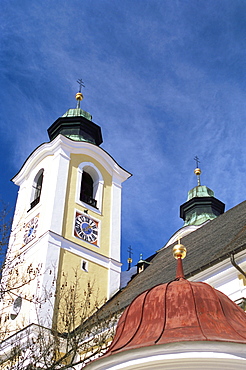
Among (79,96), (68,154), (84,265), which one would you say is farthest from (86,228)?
(79,96)

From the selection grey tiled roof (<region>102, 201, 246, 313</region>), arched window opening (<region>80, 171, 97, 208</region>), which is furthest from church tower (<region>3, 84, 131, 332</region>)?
grey tiled roof (<region>102, 201, 246, 313</region>)

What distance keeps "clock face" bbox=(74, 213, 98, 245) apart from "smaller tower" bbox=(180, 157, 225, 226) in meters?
9.62

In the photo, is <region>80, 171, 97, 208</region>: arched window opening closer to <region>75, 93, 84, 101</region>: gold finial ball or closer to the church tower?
the church tower

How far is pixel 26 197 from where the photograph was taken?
749 inches

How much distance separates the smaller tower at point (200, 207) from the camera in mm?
26594

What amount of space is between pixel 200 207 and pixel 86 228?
1147 centimetres

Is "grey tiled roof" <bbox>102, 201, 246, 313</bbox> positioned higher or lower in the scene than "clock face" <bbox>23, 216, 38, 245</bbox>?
lower

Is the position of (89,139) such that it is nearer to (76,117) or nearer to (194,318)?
(76,117)

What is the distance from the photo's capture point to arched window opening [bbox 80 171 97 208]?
1831 centimetres

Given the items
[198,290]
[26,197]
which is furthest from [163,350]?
[26,197]

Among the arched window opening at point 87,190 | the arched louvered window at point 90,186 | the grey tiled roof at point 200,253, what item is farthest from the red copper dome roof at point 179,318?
the arched window opening at point 87,190

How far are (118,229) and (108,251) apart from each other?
1.22 metres

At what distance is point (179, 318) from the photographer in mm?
6020

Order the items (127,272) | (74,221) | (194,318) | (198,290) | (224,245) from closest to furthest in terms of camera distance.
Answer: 1. (194,318)
2. (198,290)
3. (224,245)
4. (74,221)
5. (127,272)
